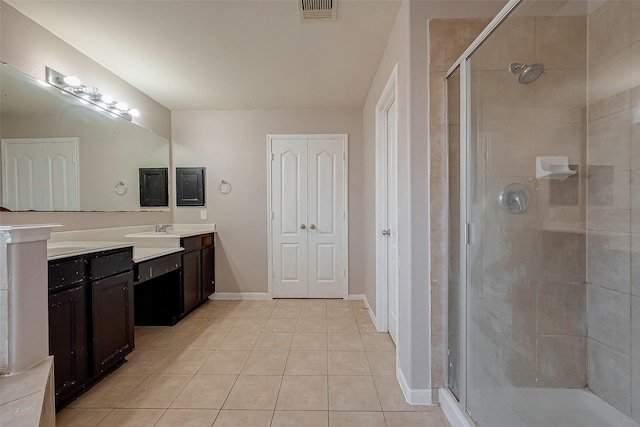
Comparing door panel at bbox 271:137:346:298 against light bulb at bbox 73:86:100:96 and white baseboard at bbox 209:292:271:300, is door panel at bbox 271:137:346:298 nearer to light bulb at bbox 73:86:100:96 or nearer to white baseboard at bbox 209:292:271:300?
white baseboard at bbox 209:292:271:300

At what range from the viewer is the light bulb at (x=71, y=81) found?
228 centimetres

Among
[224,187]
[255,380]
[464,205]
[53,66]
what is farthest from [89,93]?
[464,205]

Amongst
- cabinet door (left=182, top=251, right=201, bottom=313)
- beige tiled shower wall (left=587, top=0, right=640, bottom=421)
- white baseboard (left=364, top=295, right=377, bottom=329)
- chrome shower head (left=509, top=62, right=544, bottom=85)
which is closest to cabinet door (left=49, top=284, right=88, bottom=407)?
cabinet door (left=182, top=251, right=201, bottom=313)

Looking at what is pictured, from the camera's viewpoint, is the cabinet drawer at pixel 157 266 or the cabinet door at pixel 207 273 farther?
the cabinet door at pixel 207 273

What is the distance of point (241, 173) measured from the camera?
3.89m

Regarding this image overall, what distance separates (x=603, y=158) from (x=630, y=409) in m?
1.23

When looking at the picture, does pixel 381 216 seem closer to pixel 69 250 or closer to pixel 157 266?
pixel 157 266

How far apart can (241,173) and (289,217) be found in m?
0.84

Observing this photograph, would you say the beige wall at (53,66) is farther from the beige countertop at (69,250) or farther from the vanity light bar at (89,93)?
the beige countertop at (69,250)

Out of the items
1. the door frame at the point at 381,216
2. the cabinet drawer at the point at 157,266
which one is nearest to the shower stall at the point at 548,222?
the door frame at the point at 381,216

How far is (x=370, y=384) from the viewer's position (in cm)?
200

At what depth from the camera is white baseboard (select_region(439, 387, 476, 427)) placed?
1502 millimetres

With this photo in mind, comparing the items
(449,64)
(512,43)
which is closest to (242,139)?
(449,64)

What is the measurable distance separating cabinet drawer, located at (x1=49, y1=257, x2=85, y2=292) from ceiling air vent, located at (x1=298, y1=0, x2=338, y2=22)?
208cm
